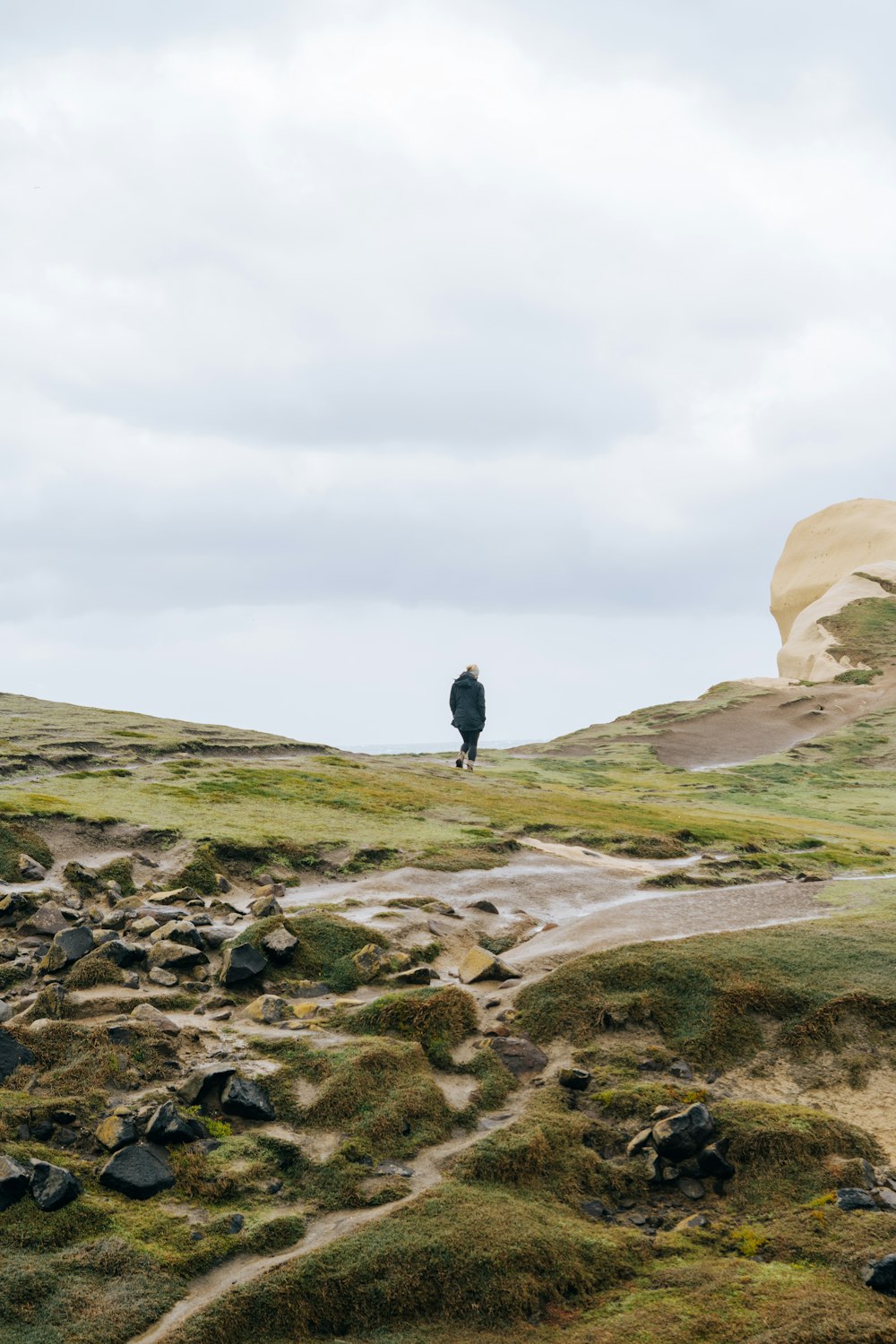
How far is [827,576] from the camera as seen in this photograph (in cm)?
8000

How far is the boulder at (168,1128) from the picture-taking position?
7.30 meters

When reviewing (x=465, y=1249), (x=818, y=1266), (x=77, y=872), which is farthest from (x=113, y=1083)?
(x=77, y=872)

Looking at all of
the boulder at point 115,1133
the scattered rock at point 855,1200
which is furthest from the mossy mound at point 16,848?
the scattered rock at point 855,1200

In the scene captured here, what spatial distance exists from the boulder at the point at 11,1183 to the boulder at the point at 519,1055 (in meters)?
4.00

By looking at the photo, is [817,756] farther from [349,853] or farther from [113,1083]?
[113,1083]

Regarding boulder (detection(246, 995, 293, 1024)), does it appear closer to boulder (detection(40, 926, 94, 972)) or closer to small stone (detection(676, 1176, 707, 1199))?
boulder (detection(40, 926, 94, 972))

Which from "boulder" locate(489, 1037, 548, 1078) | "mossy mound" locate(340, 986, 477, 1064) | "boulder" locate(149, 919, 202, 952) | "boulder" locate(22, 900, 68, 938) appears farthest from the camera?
"boulder" locate(22, 900, 68, 938)

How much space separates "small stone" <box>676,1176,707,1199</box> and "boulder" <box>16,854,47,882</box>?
31.5 ft

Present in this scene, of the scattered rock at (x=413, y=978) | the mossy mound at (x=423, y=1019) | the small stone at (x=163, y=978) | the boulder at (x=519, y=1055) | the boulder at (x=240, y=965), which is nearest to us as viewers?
the boulder at (x=519, y=1055)

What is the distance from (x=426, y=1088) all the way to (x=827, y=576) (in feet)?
256

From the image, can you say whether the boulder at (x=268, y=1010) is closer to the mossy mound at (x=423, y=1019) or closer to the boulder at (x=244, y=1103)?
the mossy mound at (x=423, y=1019)

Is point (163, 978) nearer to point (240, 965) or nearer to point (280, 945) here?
point (240, 965)

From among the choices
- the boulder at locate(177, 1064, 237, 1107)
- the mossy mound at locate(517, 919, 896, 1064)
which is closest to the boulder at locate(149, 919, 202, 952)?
the boulder at locate(177, 1064, 237, 1107)

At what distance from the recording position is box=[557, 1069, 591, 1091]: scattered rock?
864cm
